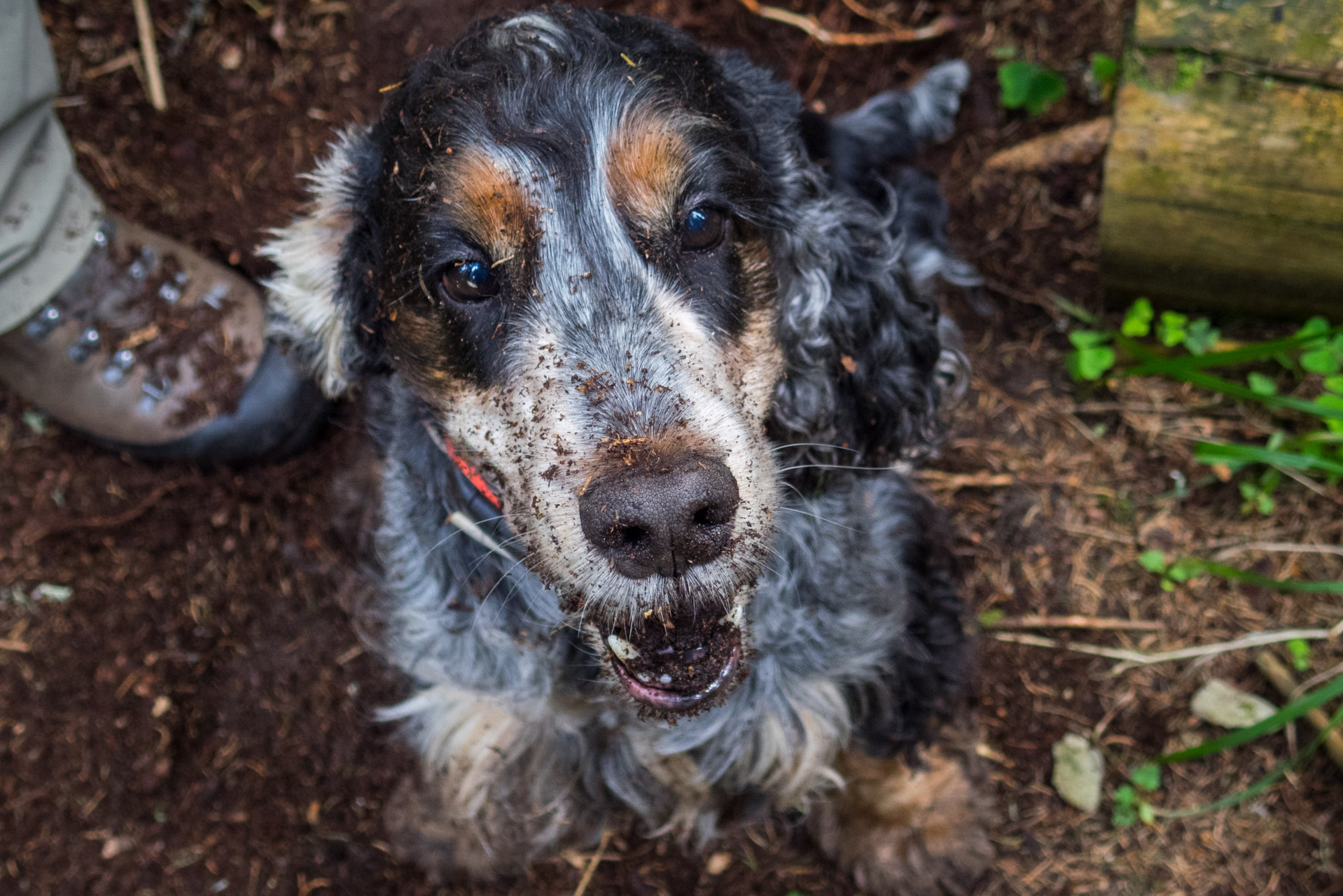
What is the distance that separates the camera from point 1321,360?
354cm

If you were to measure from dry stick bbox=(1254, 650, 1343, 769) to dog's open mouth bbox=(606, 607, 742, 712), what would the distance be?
2401 mm

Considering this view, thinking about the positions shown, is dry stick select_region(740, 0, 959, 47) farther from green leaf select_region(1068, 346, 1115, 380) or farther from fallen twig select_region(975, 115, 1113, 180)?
green leaf select_region(1068, 346, 1115, 380)

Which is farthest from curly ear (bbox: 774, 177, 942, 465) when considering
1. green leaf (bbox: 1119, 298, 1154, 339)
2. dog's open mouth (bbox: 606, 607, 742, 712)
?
green leaf (bbox: 1119, 298, 1154, 339)

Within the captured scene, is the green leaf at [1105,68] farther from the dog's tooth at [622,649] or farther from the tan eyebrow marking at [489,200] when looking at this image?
the dog's tooth at [622,649]

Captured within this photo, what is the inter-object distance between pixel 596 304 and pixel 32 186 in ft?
8.45

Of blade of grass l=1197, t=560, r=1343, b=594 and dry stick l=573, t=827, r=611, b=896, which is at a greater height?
blade of grass l=1197, t=560, r=1343, b=594

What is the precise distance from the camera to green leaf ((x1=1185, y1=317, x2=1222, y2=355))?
3.78m

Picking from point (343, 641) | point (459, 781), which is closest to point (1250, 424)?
point (459, 781)

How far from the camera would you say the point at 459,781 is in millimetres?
3422

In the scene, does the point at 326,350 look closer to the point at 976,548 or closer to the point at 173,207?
the point at 173,207

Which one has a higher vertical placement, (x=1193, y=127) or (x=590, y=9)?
(x=590, y=9)

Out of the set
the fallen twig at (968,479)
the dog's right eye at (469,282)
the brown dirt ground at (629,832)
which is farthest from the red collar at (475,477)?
the fallen twig at (968,479)

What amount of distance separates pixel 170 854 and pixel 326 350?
224 centimetres

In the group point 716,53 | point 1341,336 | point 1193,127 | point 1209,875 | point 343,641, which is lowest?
point 1209,875
